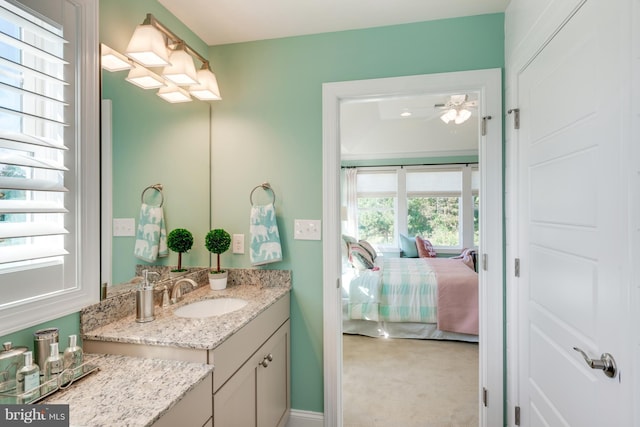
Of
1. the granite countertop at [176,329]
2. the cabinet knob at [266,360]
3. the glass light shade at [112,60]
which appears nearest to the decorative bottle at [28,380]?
the granite countertop at [176,329]

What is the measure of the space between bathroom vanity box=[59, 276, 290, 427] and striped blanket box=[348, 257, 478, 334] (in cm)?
164

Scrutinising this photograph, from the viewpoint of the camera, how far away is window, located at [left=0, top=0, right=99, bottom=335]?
3.13 feet

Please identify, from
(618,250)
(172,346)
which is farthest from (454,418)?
(172,346)

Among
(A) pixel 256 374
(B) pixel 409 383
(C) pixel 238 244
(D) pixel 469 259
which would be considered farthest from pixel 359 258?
(A) pixel 256 374

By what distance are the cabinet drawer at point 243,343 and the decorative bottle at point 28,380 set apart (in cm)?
48

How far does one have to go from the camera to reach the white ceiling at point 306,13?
5.50 ft

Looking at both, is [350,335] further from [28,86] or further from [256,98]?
[28,86]

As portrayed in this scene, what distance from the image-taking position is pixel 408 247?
17.8ft

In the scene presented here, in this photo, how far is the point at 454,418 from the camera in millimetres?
2127

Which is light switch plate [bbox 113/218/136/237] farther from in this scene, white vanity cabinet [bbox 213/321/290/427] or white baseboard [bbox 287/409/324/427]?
white baseboard [bbox 287/409/324/427]

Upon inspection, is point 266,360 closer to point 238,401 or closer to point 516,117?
point 238,401

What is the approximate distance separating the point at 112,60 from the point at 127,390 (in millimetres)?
1300

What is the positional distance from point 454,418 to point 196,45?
2.94 m

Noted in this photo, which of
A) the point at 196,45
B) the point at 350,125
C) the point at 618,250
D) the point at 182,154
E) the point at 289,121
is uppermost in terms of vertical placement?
the point at 350,125
